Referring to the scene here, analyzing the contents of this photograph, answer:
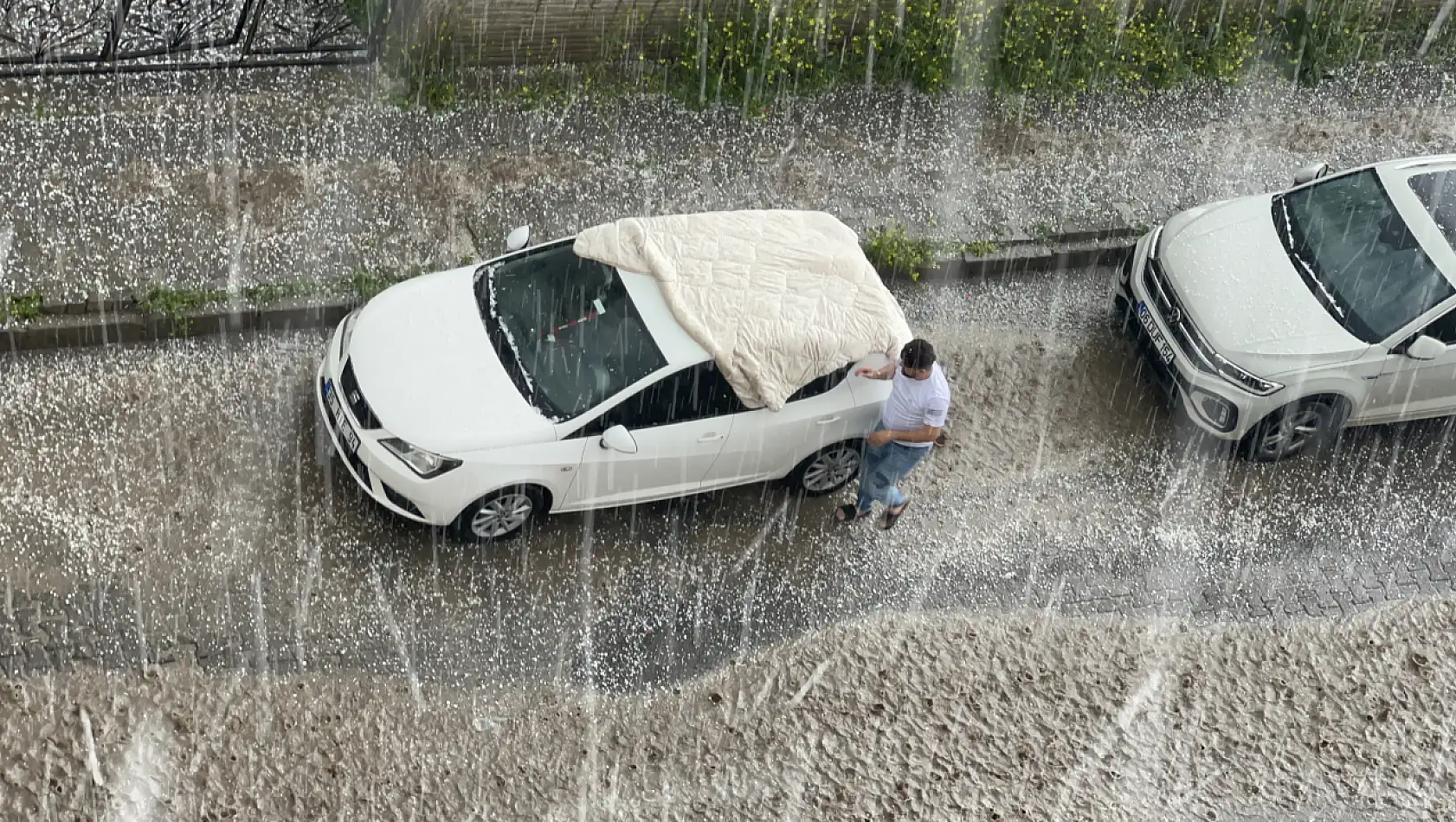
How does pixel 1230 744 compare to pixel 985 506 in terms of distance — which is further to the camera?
pixel 985 506

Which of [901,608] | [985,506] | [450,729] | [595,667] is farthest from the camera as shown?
[985,506]

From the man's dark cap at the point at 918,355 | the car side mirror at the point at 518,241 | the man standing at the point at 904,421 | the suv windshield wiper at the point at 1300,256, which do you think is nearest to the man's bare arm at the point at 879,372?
the man standing at the point at 904,421

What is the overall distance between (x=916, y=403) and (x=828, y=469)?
1.00 m

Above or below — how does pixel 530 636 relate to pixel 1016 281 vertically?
below

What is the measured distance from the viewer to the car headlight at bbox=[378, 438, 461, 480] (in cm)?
728

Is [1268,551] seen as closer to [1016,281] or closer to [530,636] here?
[1016,281]

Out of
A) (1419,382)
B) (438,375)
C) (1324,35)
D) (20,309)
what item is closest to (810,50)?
(1324,35)

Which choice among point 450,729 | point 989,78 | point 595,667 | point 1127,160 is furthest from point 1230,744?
point 989,78

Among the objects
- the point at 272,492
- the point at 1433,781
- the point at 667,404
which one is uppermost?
the point at 667,404

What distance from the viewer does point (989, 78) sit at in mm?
11750

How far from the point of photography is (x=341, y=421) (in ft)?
24.9

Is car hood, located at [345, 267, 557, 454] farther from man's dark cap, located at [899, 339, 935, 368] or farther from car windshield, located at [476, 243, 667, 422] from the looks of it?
man's dark cap, located at [899, 339, 935, 368]

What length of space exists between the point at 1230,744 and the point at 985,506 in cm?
210

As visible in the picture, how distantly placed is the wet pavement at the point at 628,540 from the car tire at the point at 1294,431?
0.17 m
